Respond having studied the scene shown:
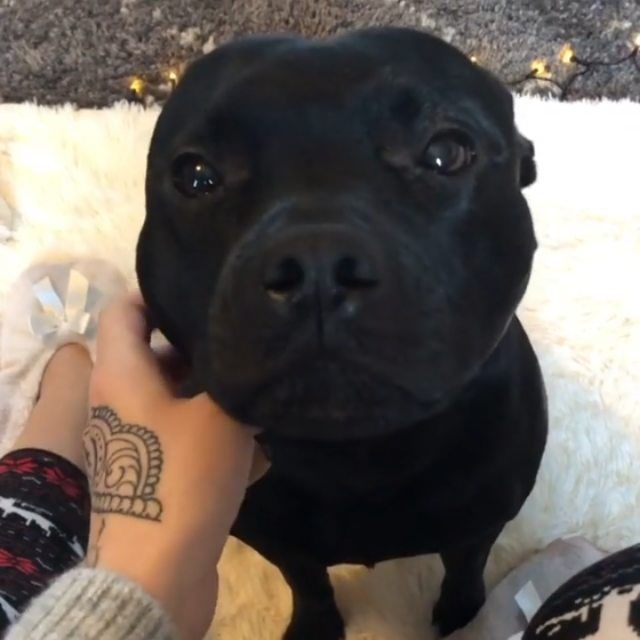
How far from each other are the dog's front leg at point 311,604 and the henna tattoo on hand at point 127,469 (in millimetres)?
279

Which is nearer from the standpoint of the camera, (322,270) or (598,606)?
(322,270)

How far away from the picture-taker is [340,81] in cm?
72

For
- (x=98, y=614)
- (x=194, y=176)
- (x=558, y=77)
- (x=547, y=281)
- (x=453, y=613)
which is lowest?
(x=453, y=613)

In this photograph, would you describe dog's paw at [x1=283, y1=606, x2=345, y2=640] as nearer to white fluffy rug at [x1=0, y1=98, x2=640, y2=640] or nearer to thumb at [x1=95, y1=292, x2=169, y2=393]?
white fluffy rug at [x1=0, y1=98, x2=640, y2=640]

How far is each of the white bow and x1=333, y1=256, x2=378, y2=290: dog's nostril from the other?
30.4 inches

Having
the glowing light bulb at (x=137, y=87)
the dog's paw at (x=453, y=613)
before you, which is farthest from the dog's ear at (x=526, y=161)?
the glowing light bulb at (x=137, y=87)

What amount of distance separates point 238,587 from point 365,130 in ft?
2.19

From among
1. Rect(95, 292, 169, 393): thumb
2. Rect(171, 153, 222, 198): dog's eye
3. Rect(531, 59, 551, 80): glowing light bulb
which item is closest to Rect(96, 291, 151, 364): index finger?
Rect(95, 292, 169, 393): thumb

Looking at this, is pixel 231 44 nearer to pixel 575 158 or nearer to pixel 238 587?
pixel 238 587

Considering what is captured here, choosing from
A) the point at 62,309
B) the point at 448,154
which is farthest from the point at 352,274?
the point at 62,309

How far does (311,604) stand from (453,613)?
16 cm

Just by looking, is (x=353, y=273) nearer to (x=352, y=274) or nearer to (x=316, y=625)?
(x=352, y=274)

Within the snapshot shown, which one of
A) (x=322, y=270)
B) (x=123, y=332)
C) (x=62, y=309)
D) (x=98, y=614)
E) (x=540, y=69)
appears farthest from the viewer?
(x=540, y=69)

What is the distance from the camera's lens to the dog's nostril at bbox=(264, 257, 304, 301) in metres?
0.60
